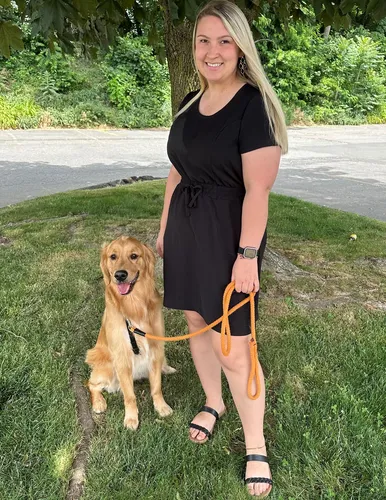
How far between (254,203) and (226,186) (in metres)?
0.18

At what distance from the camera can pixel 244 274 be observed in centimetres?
208

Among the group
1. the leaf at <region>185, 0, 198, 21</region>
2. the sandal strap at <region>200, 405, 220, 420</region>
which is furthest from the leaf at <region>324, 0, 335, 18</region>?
the sandal strap at <region>200, 405, 220, 420</region>

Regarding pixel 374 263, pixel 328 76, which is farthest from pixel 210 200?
pixel 328 76

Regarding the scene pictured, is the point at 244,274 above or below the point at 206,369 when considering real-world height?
above

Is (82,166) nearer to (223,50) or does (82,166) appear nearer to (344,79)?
(223,50)

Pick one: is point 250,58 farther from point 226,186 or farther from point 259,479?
point 259,479

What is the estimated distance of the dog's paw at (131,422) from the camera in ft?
8.82

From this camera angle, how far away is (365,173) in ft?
39.4

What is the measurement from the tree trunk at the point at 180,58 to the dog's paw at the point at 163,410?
3.02 metres

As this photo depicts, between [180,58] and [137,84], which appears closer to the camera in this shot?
[180,58]

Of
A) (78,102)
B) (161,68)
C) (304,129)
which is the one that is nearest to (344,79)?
(304,129)

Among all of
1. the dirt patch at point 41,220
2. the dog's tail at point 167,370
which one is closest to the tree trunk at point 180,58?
the dirt patch at point 41,220

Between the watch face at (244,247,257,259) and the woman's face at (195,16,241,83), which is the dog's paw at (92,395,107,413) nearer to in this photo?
the watch face at (244,247,257,259)

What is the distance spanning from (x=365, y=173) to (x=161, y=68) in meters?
10.9
